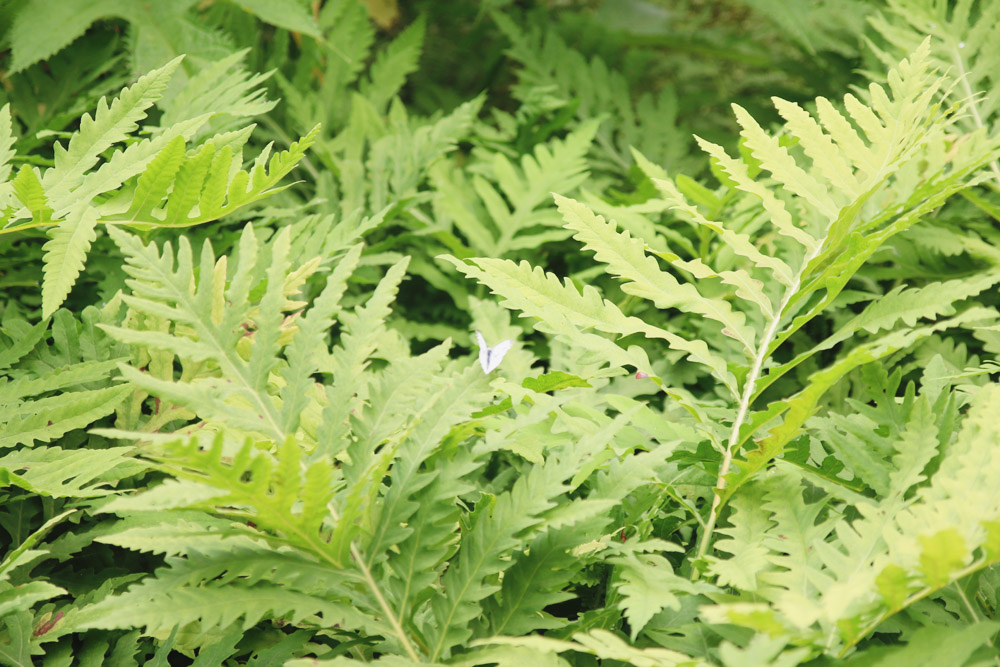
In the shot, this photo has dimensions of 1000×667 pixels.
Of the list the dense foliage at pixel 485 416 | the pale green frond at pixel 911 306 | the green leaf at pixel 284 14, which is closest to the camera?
the dense foliage at pixel 485 416

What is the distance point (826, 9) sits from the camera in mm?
1460

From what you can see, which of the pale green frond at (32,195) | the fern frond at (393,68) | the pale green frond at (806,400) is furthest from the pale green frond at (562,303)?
the fern frond at (393,68)

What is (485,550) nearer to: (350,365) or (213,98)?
(350,365)

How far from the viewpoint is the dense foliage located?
61cm

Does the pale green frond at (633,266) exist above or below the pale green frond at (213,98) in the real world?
below

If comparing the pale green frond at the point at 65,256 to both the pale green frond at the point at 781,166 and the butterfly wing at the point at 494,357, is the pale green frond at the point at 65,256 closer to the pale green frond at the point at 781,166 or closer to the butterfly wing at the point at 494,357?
the butterfly wing at the point at 494,357

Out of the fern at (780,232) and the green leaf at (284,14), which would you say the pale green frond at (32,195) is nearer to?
the fern at (780,232)

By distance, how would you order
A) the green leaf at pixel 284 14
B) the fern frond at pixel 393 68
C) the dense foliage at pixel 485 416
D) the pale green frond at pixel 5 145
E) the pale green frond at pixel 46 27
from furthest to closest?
the fern frond at pixel 393 68 < the green leaf at pixel 284 14 < the pale green frond at pixel 46 27 < the pale green frond at pixel 5 145 < the dense foliage at pixel 485 416

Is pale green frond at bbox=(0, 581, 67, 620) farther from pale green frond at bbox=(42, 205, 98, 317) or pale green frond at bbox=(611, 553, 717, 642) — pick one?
pale green frond at bbox=(611, 553, 717, 642)

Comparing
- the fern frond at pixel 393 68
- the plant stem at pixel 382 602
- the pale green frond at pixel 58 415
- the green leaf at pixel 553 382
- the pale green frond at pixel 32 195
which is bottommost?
the plant stem at pixel 382 602

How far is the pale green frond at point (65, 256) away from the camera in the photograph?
769 millimetres

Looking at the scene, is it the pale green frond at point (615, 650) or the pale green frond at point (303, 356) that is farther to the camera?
the pale green frond at point (303, 356)

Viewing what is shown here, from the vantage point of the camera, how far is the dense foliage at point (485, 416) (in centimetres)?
61

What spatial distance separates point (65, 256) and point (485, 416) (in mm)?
460
